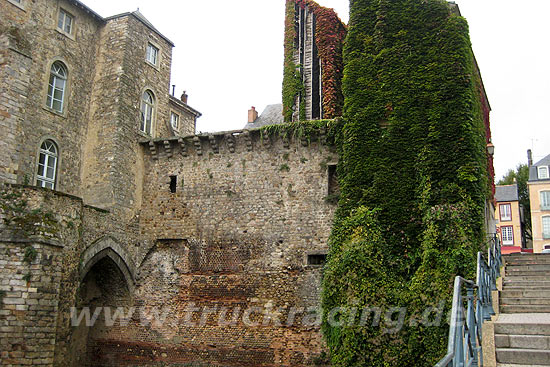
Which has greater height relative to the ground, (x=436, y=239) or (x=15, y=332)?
(x=436, y=239)

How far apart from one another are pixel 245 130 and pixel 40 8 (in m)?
6.96

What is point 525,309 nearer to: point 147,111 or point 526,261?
point 526,261

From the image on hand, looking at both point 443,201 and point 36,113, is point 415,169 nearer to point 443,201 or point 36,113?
point 443,201

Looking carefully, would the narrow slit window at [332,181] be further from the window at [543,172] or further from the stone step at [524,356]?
the window at [543,172]

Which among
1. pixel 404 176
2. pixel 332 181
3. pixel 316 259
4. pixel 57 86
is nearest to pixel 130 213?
pixel 57 86

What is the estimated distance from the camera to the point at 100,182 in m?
16.3

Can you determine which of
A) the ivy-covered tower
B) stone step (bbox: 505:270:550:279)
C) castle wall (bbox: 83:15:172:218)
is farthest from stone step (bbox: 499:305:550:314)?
castle wall (bbox: 83:15:172:218)

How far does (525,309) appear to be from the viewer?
813 cm

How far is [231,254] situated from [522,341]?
10.1 metres

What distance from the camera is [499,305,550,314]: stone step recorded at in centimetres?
797

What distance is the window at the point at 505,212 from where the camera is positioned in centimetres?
4000

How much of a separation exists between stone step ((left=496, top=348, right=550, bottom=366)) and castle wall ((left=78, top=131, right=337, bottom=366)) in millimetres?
8092

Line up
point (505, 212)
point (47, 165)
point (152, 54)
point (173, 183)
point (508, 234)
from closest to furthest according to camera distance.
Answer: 1. point (47, 165)
2. point (173, 183)
3. point (152, 54)
4. point (508, 234)
5. point (505, 212)

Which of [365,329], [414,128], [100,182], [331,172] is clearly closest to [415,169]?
[414,128]
